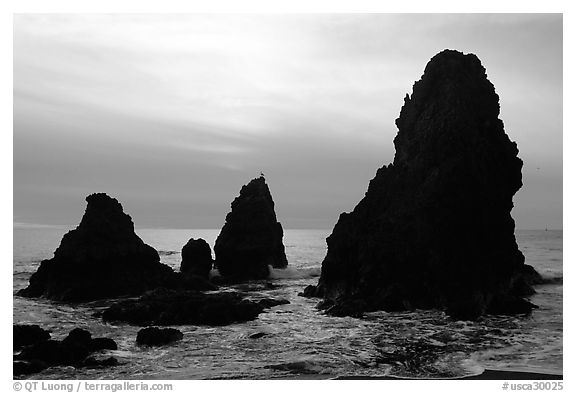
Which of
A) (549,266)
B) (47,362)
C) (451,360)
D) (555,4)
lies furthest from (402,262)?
(549,266)

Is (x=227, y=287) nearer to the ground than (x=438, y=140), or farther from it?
nearer to the ground

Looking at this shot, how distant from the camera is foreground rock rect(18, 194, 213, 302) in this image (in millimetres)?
37375

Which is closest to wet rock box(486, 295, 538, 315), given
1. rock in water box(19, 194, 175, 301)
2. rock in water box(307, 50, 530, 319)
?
rock in water box(307, 50, 530, 319)

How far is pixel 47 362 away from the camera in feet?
63.2

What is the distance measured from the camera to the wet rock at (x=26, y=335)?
2207 cm

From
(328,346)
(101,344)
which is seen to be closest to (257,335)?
(328,346)

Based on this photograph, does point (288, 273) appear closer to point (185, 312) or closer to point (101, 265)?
point (101, 265)

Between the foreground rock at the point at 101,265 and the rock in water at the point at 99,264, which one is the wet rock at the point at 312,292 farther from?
the rock in water at the point at 99,264

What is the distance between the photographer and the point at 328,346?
21.7m

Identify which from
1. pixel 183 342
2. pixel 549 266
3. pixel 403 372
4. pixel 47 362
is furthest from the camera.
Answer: pixel 549 266

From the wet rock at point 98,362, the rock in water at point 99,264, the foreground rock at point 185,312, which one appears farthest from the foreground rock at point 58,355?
the rock in water at point 99,264
